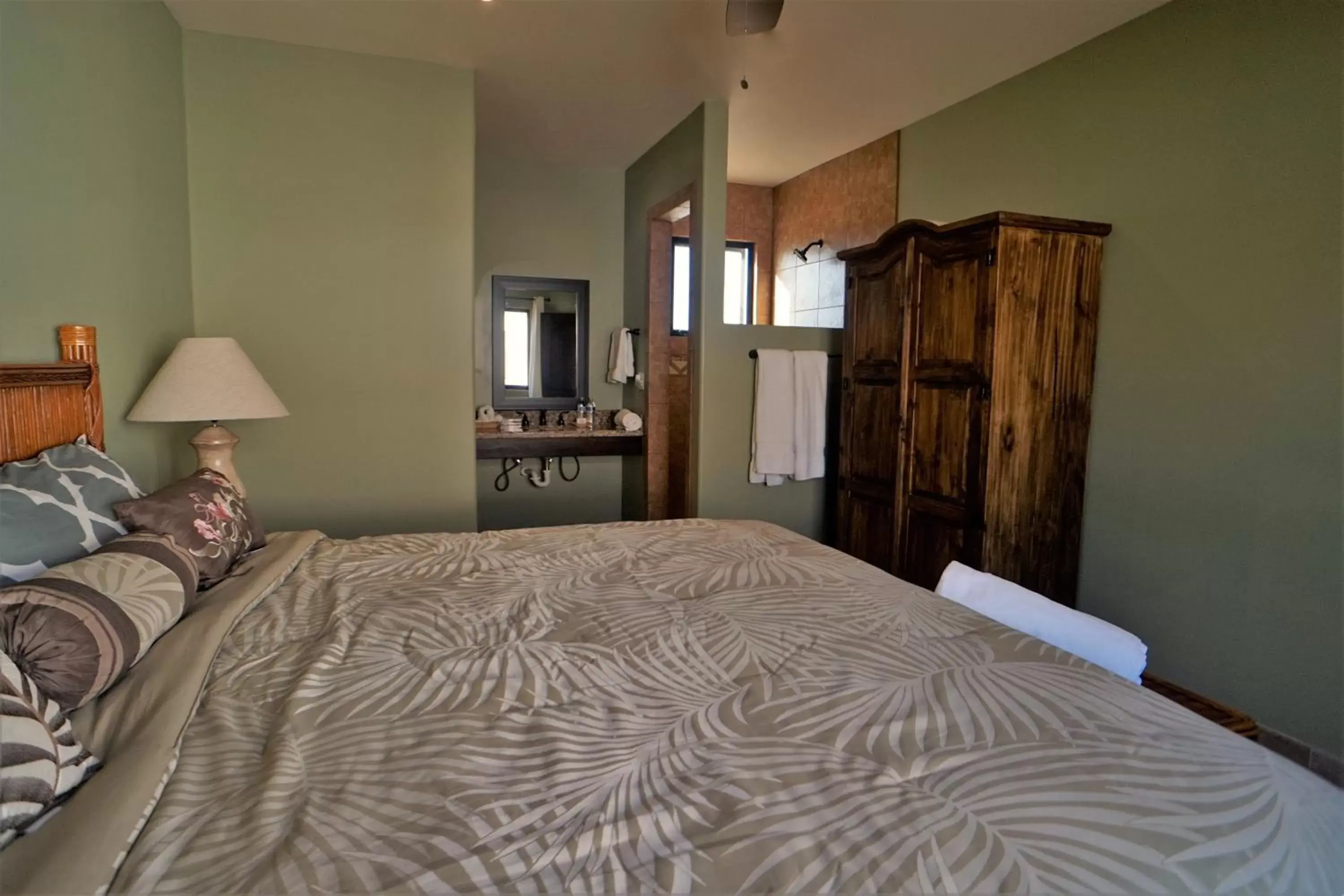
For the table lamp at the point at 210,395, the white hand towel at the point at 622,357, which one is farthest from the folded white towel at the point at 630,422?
the table lamp at the point at 210,395

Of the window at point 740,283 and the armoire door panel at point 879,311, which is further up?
the window at point 740,283

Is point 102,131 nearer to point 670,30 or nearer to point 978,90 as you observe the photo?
point 670,30

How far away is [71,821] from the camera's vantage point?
2.51 feet

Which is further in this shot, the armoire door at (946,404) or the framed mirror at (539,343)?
the framed mirror at (539,343)

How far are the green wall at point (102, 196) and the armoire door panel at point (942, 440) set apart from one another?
9.87 ft

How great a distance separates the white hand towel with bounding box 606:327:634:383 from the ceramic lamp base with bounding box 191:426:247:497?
2.42 m

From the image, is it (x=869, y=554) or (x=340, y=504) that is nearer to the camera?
(x=340, y=504)

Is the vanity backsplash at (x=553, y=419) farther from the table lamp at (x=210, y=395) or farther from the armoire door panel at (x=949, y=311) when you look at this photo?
the armoire door panel at (x=949, y=311)

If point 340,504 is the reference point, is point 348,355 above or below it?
above

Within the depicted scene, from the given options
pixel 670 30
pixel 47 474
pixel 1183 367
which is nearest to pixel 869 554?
pixel 1183 367

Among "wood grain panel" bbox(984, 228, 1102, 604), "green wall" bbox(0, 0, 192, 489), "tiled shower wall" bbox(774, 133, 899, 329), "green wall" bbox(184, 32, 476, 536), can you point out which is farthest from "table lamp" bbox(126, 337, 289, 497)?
"tiled shower wall" bbox(774, 133, 899, 329)

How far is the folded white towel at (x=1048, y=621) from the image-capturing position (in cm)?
146

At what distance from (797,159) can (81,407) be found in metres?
3.93

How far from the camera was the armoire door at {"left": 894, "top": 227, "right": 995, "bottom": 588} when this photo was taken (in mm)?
2752
